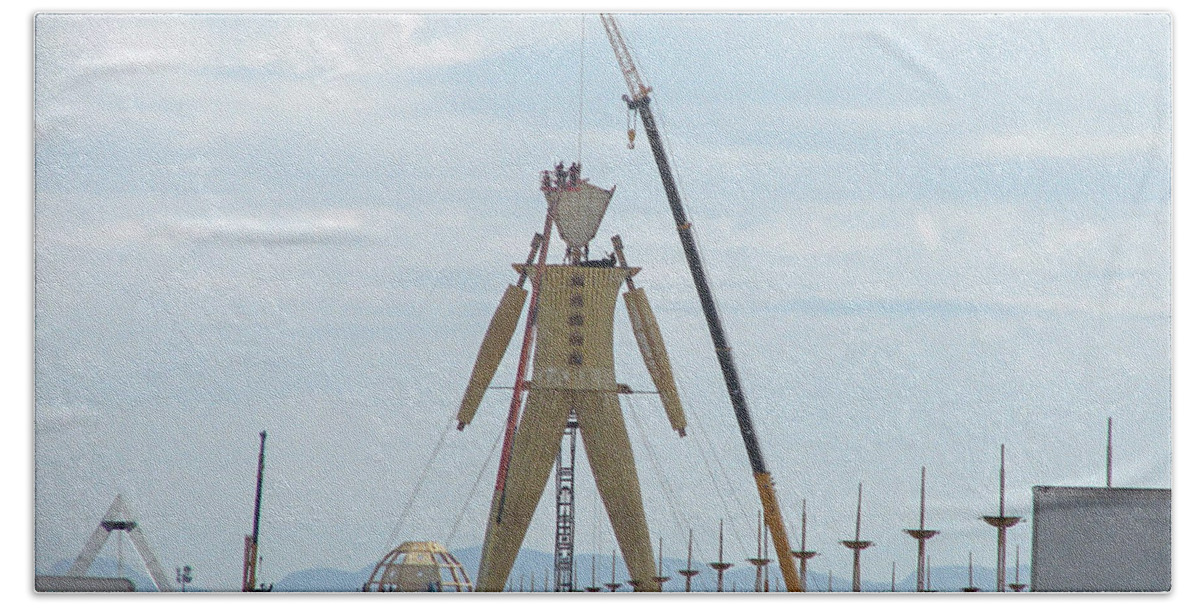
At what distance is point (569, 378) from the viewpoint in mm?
14242

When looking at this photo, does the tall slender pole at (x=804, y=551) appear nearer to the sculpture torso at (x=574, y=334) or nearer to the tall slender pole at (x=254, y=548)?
the sculpture torso at (x=574, y=334)

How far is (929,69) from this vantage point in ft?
45.5

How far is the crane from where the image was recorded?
13.9 m

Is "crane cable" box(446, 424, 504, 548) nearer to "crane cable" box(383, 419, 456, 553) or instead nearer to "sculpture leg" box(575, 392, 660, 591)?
"crane cable" box(383, 419, 456, 553)

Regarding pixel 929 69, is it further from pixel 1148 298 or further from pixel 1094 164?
pixel 1148 298

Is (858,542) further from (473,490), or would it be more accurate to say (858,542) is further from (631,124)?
(631,124)

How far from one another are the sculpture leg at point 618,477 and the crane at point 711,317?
3.02 ft

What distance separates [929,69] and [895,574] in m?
3.90

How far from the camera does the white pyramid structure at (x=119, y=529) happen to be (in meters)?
13.7

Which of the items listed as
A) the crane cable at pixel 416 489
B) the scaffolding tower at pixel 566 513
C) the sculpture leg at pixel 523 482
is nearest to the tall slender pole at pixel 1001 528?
the scaffolding tower at pixel 566 513

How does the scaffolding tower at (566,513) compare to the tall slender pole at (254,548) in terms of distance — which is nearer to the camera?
the tall slender pole at (254,548)

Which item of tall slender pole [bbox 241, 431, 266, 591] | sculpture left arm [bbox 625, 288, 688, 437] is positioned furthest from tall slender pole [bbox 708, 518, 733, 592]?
tall slender pole [bbox 241, 431, 266, 591]

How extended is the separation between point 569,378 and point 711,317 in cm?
122

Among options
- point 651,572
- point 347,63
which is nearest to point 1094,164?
point 651,572
